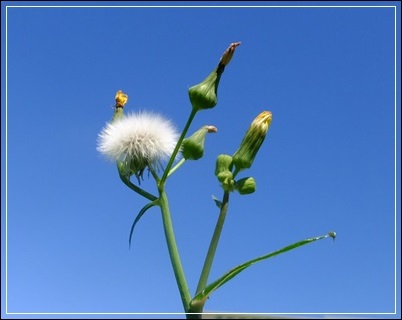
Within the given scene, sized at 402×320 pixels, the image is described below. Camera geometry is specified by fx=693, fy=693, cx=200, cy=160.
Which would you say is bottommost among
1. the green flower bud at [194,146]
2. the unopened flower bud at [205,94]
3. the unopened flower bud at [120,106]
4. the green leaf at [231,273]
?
the green leaf at [231,273]

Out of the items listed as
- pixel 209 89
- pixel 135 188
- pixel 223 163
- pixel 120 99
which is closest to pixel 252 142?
pixel 223 163

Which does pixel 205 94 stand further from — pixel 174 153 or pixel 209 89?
pixel 174 153

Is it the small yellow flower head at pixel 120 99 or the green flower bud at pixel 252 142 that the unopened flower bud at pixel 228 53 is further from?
the small yellow flower head at pixel 120 99

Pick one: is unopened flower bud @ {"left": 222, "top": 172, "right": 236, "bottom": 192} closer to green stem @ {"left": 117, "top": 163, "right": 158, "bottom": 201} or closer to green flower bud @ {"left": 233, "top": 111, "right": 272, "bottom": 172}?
green flower bud @ {"left": 233, "top": 111, "right": 272, "bottom": 172}

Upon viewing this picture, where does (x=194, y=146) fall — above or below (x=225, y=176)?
above

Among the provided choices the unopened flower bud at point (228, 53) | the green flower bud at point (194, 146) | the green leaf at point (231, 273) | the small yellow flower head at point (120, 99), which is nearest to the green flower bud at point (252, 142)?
the green flower bud at point (194, 146)

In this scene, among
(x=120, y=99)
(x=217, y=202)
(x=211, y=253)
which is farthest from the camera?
(x=120, y=99)

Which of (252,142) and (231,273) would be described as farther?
(252,142)

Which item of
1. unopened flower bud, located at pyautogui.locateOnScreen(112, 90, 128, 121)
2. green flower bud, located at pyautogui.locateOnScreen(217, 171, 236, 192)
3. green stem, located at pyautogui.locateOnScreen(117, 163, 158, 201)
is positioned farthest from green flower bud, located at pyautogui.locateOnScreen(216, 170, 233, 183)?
unopened flower bud, located at pyautogui.locateOnScreen(112, 90, 128, 121)
